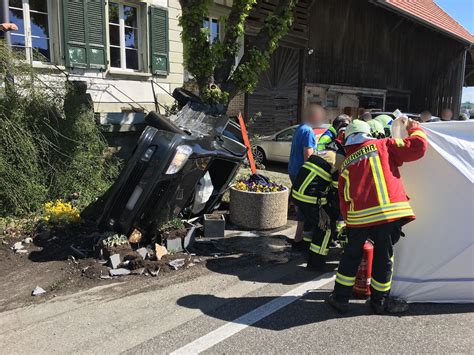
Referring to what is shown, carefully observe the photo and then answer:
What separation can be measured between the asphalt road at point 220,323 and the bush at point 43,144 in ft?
8.07

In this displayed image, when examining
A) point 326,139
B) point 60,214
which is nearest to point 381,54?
point 326,139

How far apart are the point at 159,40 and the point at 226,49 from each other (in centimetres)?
455

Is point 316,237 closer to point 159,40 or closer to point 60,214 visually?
point 60,214

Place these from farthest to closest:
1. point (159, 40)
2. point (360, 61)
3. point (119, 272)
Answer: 1. point (360, 61)
2. point (159, 40)
3. point (119, 272)

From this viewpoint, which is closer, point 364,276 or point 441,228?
point 441,228

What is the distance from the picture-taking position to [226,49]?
21.9 feet

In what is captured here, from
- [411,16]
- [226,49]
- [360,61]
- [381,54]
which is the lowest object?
[226,49]

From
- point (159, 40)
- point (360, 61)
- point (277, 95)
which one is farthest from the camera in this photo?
point (360, 61)

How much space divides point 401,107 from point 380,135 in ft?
66.9

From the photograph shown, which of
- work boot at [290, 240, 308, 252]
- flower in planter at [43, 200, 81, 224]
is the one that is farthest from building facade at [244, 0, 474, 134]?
work boot at [290, 240, 308, 252]

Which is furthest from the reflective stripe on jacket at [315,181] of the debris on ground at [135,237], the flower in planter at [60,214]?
the flower in planter at [60,214]

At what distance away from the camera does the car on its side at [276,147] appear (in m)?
11.6

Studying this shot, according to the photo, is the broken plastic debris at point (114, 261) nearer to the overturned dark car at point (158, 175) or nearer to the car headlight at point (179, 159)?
the overturned dark car at point (158, 175)

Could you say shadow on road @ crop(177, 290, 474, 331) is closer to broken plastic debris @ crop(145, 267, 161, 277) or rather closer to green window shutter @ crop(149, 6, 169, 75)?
broken plastic debris @ crop(145, 267, 161, 277)
